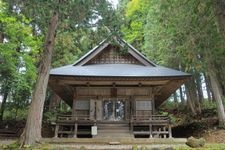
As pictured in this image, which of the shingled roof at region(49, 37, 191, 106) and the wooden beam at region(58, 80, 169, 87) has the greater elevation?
the shingled roof at region(49, 37, 191, 106)

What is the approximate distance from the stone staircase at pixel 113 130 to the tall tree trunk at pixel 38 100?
5882mm

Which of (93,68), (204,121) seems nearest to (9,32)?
(93,68)

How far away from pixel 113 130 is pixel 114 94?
7.65 ft

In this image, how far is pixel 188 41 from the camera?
14961mm

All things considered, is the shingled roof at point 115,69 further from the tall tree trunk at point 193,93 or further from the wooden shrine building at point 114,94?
the tall tree trunk at point 193,93

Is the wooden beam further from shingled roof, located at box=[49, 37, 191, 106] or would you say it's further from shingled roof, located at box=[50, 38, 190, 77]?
shingled roof, located at box=[50, 38, 190, 77]

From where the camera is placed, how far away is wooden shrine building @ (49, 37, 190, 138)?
16.9 m

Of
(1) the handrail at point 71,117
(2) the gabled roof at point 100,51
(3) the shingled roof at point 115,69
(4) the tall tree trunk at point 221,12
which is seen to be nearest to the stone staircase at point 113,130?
(1) the handrail at point 71,117

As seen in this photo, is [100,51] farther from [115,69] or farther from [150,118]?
[150,118]

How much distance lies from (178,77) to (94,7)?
682cm

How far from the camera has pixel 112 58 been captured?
812 inches

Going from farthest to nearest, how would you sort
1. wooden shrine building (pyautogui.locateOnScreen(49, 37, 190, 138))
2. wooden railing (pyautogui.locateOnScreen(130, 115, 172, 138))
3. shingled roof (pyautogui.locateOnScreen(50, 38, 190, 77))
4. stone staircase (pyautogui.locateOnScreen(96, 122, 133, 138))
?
stone staircase (pyautogui.locateOnScreen(96, 122, 133, 138))
shingled roof (pyautogui.locateOnScreen(50, 38, 190, 77))
wooden shrine building (pyautogui.locateOnScreen(49, 37, 190, 138))
wooden railing (pyautogui.locateOnScreen(130, 115, 172, 138))

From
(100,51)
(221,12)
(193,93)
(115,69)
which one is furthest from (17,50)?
(193,93)

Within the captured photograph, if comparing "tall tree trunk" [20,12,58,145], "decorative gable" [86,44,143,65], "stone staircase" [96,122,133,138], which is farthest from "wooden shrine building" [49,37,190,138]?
"tall tree trunk" [20,12,58,145]
